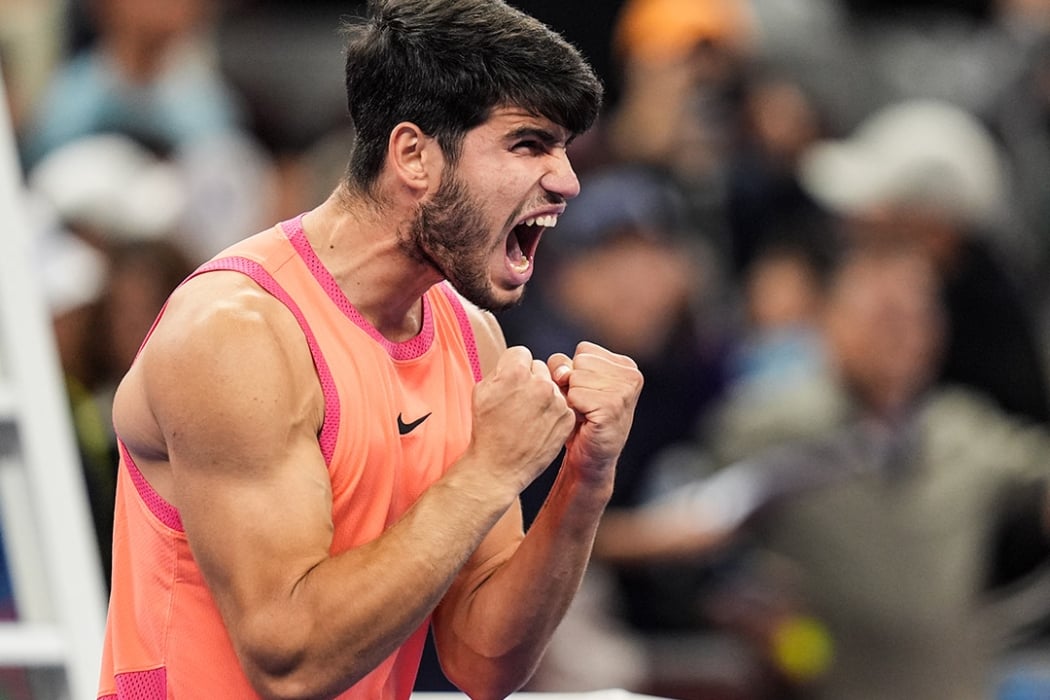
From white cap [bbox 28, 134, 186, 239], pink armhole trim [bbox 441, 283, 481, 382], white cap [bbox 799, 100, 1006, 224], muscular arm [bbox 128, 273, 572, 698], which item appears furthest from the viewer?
white cap [bbox 799, 100, 1006, 224]

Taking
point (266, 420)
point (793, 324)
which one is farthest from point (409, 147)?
point (793, 324)

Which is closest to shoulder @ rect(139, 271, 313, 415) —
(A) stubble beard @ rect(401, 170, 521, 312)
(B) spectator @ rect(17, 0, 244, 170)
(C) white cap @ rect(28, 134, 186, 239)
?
(A) stubble beard @ rect(401, 170, 521, 312)

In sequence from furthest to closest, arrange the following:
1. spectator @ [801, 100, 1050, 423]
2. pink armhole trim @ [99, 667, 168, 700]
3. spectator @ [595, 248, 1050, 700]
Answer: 1. spectator @ [801, 100, 1050, 423]
2. spectator @ [595, 248, 1050, 700]
3. pink armhole trim @ [99, 667, 168, 700]

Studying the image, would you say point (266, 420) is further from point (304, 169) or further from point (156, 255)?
point (304, 169)

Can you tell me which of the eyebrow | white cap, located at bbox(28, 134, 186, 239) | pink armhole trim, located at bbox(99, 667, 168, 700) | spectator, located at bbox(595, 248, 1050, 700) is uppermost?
the eyebrow

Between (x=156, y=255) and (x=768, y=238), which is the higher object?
(x=156, y=255)

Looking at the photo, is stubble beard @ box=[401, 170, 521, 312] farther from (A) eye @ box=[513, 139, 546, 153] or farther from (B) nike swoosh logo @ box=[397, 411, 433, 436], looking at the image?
(B) nike swoosh logo @ box=[397, 411, 433, 436]

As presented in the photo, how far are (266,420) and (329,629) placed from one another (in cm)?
31

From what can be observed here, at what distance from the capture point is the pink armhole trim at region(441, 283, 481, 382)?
10.1ft

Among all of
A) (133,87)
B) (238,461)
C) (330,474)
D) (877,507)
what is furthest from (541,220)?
(133,87)

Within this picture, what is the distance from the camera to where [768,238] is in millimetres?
7039

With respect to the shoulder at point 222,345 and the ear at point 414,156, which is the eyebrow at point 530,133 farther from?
the shoulder at point 222,345

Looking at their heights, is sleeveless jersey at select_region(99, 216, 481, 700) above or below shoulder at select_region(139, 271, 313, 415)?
below

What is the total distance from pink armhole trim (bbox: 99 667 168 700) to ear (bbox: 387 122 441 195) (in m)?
0.85
